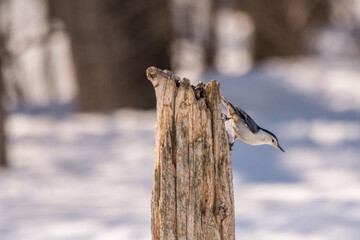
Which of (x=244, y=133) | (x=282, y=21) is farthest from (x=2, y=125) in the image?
(x=282, y=21)

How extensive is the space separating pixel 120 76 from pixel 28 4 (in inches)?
128

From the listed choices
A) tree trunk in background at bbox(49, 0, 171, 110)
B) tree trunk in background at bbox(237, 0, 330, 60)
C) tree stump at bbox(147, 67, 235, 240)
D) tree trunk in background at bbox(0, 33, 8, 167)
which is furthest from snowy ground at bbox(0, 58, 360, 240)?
tree trunk in background at bbox(237, 0, 330, 60)

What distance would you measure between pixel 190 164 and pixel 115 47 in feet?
22.1

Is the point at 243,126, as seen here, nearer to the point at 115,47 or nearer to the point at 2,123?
the point at 2,123

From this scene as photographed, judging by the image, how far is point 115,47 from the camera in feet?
30.8

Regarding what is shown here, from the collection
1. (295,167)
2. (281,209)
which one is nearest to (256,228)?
(281,209)

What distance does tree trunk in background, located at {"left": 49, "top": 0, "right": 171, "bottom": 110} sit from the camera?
9203mm

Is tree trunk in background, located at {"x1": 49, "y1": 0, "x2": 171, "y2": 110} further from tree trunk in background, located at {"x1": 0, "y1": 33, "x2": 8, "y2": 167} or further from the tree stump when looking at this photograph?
the tree stump

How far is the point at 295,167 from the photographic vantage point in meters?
6.81

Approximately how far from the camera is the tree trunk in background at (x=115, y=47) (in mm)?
9203

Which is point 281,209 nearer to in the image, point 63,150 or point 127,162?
point 127,162

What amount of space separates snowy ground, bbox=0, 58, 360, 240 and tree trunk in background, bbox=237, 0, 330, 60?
7.82 feet

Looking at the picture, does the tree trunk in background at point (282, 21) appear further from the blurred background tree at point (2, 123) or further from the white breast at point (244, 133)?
the white breast at point (244, 133)

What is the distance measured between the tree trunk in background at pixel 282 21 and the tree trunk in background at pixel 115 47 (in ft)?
9.81
